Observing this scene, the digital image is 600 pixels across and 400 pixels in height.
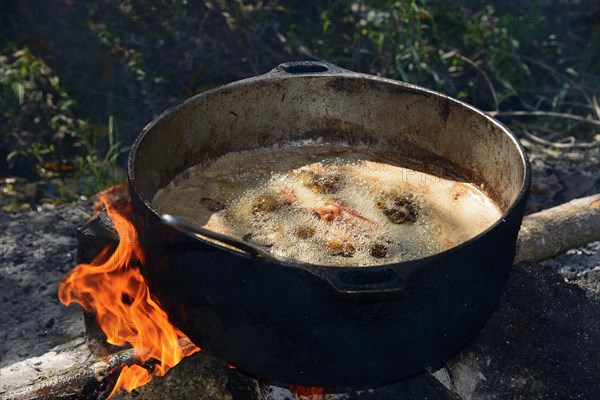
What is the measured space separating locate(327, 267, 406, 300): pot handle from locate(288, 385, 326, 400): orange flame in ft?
2.33

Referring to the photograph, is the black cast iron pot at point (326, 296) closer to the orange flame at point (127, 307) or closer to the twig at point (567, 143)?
the orange flame at point (127, 307)

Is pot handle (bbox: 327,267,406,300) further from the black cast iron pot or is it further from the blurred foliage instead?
the blurred foliage

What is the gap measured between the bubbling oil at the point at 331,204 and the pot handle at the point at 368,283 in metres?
0.51

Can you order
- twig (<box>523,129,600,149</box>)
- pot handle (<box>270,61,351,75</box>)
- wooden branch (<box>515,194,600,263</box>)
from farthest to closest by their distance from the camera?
1. twig (<box>523,129,600,149</box>)
2. wooden branch (<box>515,194,600,263</box>)
3. pot handle (<box>270,61,351,75</box>)

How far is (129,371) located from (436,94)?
1558 millimetres

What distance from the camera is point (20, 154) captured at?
190 inches

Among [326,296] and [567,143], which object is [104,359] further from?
[567,143]

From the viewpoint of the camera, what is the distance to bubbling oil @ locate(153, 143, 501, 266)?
235 centimetres

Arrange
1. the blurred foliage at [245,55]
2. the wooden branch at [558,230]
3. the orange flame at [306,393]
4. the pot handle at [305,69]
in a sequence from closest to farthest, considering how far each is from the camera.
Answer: the orange flame at [306,393], the pot handle at [305,69], the wooden branch at [558,230], the blurred foliage at [245,55]

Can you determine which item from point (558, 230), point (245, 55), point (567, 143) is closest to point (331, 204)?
point (558, 230)

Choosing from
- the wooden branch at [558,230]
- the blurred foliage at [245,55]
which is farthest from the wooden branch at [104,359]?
the blurred foliage at [245,55]

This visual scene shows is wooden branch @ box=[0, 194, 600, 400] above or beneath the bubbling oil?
beneath

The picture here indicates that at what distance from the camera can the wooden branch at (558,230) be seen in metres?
3.23

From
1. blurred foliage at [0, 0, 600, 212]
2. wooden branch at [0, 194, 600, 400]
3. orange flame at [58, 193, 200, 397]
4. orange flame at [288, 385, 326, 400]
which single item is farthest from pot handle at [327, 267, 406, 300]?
blurred foliage at [0, 0, 600, 212]
